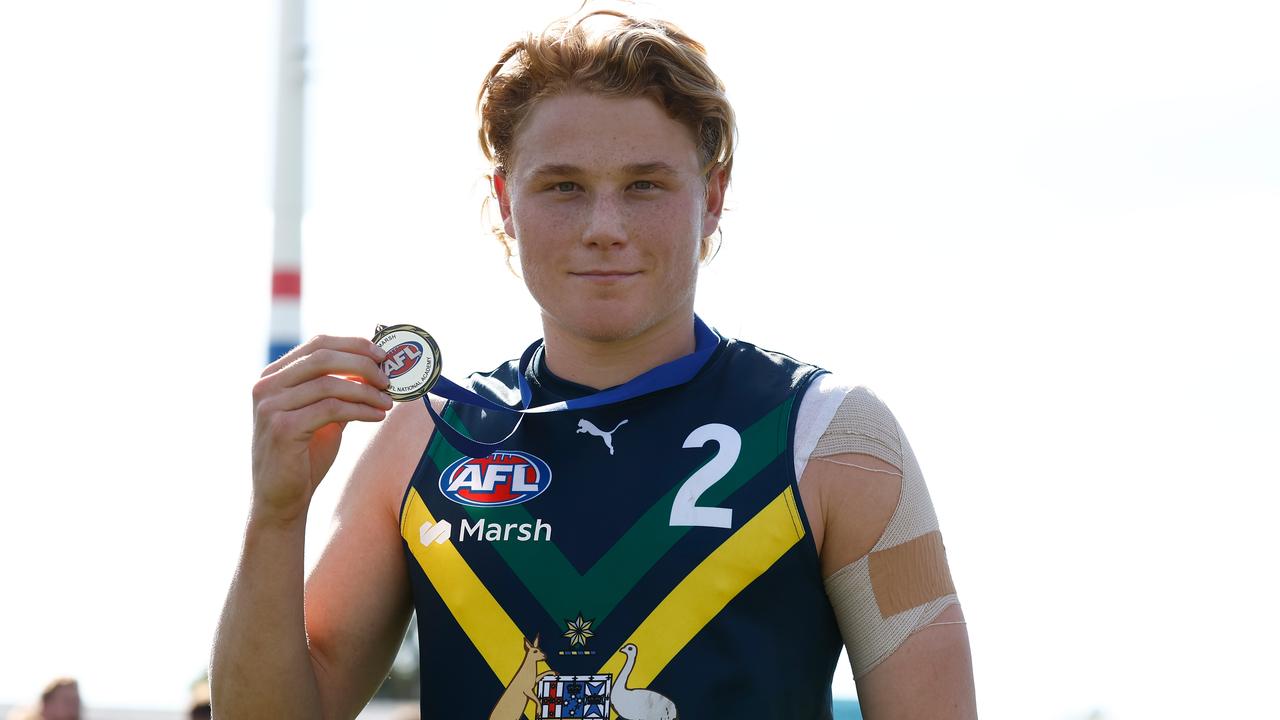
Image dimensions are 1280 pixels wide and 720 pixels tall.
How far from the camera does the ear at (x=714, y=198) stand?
3088 millimetres

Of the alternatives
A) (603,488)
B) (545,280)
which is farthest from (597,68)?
(603,488)

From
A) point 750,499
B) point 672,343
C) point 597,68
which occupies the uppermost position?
point 597,68

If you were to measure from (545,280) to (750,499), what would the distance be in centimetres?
58

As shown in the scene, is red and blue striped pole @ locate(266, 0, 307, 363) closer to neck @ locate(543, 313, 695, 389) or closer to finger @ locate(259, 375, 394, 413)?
neck @ locate(543, 313, 695, 389)

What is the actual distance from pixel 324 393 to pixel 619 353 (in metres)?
0.65

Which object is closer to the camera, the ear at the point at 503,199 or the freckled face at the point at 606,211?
the freckled face at the point at 606,211

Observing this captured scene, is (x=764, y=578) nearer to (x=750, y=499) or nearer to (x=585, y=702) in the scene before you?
(x=750, y=499)

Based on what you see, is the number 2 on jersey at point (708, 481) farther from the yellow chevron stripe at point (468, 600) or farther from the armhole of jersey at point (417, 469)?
the armhole of jersey at point (417, 469)

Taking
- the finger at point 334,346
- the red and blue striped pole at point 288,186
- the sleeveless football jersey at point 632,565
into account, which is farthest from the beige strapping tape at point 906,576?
the red and blue striped pole at point 288,186

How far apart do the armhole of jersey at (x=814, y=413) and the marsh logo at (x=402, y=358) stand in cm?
74

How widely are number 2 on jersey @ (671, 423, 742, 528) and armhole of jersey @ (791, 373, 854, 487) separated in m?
0.12

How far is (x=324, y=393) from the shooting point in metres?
2.68

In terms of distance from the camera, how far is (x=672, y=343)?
3068 millimetres

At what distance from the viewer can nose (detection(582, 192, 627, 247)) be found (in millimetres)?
2793
